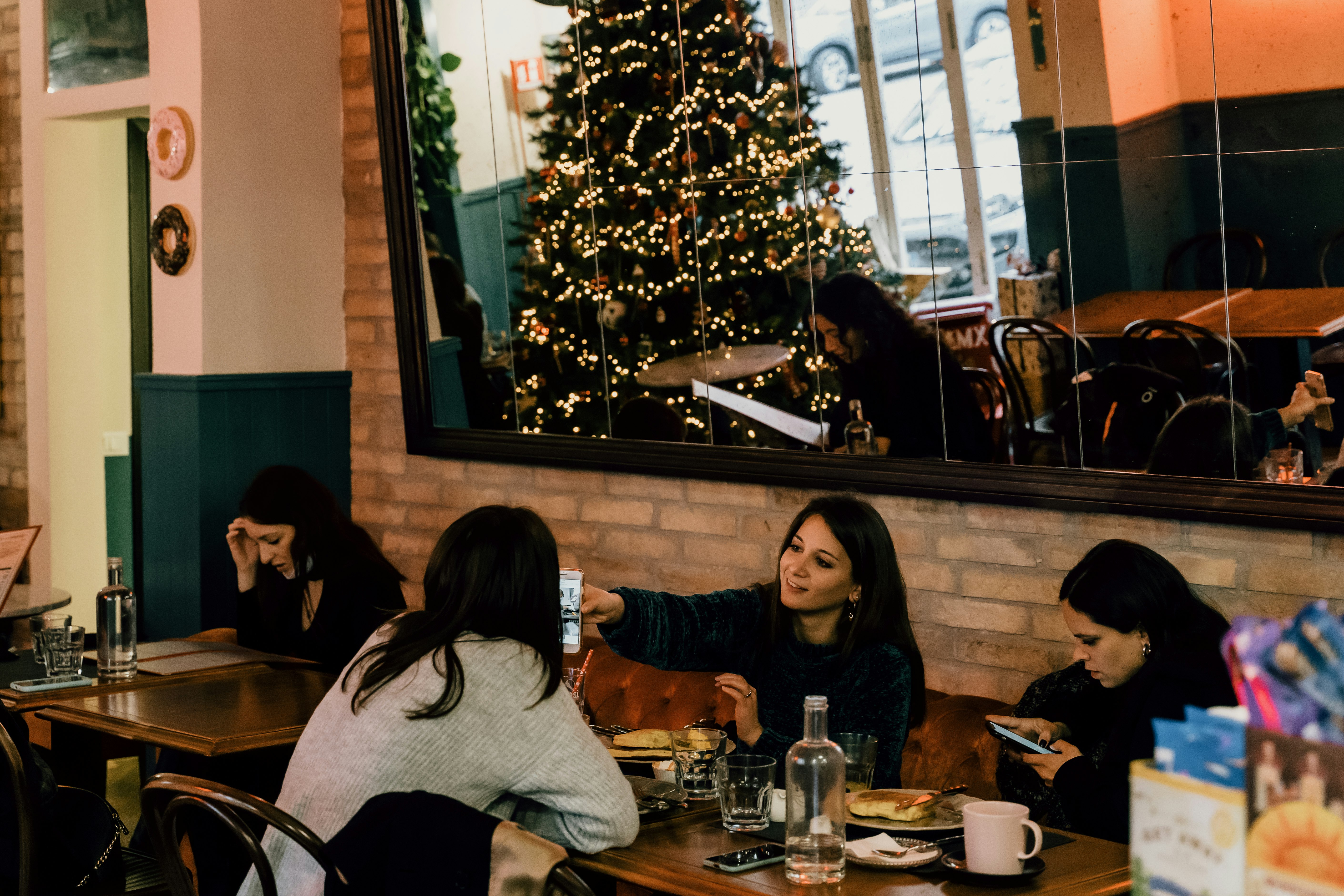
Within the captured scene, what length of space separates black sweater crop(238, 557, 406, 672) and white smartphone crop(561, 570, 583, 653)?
3.97 ft

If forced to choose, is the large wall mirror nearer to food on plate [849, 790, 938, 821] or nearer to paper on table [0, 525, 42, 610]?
food on plate [849, 790, 938, 821]

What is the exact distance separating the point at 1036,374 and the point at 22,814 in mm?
2303

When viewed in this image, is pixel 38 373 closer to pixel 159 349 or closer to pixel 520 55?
pixel 159 349

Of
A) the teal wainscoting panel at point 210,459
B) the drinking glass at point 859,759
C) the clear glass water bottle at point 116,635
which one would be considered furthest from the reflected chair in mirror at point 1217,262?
the teal wainscoting panel at point 210,459

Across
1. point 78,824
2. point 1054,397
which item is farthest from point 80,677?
point 1054,397

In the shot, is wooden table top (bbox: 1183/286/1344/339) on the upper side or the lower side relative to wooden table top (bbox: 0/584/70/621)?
upper

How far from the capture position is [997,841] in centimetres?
207

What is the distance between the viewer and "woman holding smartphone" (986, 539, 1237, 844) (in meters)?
2.44

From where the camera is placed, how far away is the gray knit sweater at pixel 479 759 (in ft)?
7.37

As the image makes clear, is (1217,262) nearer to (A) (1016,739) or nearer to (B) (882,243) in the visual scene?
(B) (882,243)

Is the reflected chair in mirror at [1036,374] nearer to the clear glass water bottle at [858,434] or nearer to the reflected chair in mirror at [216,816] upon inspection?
the clear glass water bottle at [858,434]

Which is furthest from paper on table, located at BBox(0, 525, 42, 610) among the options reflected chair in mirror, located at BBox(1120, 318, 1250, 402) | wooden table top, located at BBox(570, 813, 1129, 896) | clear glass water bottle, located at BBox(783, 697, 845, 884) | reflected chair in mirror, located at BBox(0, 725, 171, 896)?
reflected chair in mirror, located at BBox(1120, 318, 1250, 402)

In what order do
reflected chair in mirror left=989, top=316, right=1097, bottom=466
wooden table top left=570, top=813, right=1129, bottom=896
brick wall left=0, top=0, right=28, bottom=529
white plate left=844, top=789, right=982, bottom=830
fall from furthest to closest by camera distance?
brick wall left=0, top=0, right=28, bottom=529 < reflected chair in mirror left=989, top=316, right=1097, bottom=466 < white plate left=844, top=789, right=982, bottom=830 < wooden table top left=570, top=813, right=1129, bottom=896

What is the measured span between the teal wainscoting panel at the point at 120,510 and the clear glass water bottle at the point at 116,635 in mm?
2703
